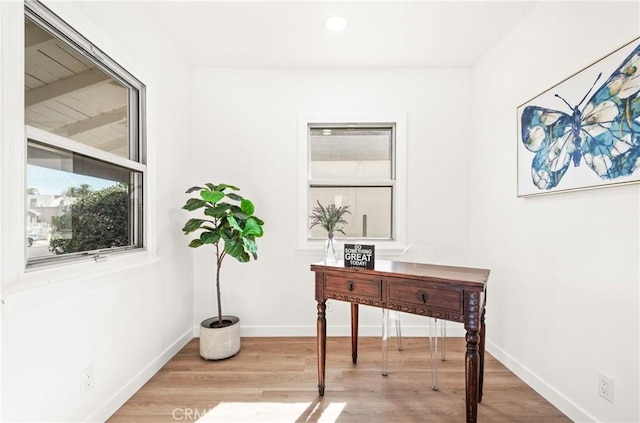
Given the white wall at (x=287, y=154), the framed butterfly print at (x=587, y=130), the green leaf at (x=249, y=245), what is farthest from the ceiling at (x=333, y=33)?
the green leaf at (x=249, y=245)

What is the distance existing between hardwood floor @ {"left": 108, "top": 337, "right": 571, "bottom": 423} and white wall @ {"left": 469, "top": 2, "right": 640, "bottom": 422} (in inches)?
7.3

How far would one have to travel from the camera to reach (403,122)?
2807mm

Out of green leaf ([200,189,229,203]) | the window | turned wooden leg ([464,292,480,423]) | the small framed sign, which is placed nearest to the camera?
the window

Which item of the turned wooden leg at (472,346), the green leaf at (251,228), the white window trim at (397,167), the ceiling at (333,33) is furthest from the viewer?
the white window trim at (397,167)

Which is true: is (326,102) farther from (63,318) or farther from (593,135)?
(63,318)

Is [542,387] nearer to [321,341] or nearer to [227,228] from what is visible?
[321,341]

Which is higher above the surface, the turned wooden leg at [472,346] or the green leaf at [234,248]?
the green leaf at [234,248]

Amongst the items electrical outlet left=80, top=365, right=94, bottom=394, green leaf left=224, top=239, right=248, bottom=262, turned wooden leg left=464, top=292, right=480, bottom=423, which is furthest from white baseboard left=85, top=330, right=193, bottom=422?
turned wooden leg left=464, top=292, right=480, bottom=423

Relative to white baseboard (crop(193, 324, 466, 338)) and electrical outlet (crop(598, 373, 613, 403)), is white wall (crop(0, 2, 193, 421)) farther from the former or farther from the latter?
electrical outlet (crop(598, 373, 613, 403))

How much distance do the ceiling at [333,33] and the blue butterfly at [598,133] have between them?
0.84 metres

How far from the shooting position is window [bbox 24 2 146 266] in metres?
1.34

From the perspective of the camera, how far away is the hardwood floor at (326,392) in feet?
5.62

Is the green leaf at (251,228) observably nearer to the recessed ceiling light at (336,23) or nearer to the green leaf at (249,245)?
the green leaf at (249,245)

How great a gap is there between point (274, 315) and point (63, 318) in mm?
1707
